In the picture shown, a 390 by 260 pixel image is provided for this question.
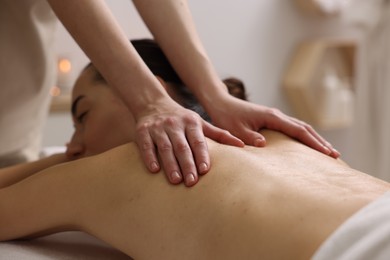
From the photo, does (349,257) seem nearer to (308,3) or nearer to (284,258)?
(284,258)

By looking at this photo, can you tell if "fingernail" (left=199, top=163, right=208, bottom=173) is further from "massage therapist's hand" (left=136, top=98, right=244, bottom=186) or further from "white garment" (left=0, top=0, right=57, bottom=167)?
"white garment" (left=0, top=0, right=57, bottom=167)

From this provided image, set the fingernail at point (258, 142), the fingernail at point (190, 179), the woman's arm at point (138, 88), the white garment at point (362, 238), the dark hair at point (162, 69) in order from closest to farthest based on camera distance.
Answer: the white garment at point (362, 238), the fingernail at point (190, 179), the woman's arm at point (138, 88), the fingernail at point (258, 142), the dark hair at point (162, 69)

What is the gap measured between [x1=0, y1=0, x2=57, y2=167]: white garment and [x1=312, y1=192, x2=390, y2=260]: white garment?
4.07ft

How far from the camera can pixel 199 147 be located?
4.09 ft

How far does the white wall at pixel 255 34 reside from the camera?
2855mm

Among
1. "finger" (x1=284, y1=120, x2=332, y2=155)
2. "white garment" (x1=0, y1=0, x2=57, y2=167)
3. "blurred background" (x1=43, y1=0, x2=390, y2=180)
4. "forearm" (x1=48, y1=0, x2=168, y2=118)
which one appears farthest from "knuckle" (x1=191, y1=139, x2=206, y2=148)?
"blurred background" (x1=43, y1=0, x2=390, y2=180)

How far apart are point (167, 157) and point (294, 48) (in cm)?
219

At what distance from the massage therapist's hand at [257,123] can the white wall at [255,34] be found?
1122 millimetres

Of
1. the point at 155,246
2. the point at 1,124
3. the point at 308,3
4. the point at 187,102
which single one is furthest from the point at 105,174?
the point at 308,3

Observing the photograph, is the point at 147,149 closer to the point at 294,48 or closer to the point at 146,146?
the point at 146,146

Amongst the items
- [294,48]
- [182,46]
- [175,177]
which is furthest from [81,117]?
[294,48]

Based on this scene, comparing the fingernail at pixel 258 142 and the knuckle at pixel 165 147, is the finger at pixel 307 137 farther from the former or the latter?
the knuckle at pixel 165 147

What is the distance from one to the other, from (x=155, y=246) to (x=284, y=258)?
0.26 meters

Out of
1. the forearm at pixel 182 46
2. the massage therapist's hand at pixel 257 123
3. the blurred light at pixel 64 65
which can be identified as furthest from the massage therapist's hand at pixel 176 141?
the blurred light at pixel 64 65
